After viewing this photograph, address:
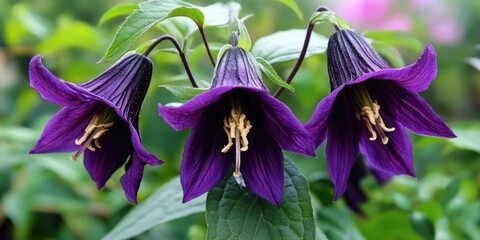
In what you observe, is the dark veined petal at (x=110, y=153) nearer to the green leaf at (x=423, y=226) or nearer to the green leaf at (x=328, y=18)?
the green leaf at (x=328, y=18)

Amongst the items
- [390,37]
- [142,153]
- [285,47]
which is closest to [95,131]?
[142,153]

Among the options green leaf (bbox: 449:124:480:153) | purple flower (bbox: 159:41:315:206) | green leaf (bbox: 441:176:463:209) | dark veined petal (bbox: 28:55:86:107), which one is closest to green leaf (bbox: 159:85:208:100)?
purple flower (bbox: 159:41:315:206)

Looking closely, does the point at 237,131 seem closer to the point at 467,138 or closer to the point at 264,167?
the point at 264,167

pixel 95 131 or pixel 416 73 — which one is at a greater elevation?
pixel 416 73

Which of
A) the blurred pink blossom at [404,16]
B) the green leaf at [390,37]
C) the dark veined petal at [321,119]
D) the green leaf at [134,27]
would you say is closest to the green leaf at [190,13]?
the green leaf at [134,27]

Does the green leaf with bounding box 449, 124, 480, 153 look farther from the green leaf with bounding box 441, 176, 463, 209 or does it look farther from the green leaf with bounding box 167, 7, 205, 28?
the green leaf with bounding box 167, 7, 205, 28

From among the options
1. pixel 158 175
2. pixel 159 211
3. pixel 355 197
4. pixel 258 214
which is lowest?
pixel 158 175

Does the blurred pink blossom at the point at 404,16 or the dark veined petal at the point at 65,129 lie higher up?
the dark veined petal at the point at 65,129
